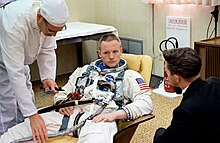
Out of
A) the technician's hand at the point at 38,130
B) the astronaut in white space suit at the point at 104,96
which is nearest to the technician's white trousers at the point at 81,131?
the astronaut in white space suit at the point at 104,96

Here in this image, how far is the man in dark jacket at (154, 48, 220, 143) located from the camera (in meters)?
1.49

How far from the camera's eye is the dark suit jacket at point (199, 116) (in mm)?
1489

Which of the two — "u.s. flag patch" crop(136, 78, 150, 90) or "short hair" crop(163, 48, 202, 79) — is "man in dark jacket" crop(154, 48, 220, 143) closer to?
"short hair" crop(163, 48, 202, 79)

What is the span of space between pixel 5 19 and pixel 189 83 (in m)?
1.05

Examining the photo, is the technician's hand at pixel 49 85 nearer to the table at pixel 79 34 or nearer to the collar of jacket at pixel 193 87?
the collar of jacket at pixel 193 87

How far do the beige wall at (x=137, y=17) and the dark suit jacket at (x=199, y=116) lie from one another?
7.08 ft

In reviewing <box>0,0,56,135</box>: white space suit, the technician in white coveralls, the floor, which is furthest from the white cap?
the floor

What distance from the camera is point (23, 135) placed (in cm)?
194

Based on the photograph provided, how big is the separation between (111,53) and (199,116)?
39.4 inches

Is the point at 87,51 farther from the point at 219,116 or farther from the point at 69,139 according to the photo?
the point at 219,116

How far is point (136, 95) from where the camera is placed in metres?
2.15

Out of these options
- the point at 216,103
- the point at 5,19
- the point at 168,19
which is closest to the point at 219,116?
the point at 216,103

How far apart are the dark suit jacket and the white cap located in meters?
0.74

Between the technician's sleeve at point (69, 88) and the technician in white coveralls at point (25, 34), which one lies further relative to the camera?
the technician's sleeve at point (69, 88)
